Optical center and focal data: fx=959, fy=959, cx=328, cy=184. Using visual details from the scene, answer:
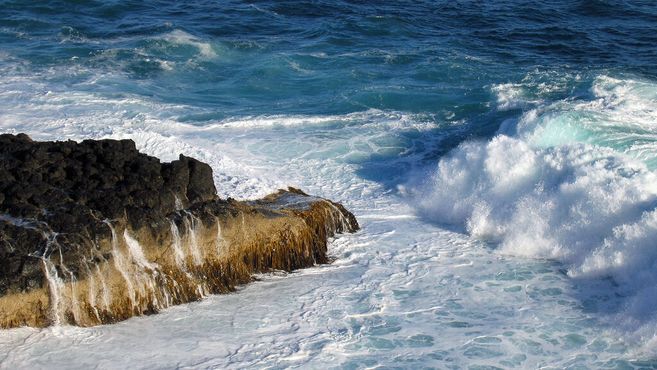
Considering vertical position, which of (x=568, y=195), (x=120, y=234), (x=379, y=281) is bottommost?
(x=379, y=281)

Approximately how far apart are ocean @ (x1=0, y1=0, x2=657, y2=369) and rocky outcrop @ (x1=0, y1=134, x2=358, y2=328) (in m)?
0.26

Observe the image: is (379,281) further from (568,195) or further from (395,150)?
(395,150)

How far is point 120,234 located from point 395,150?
6.98m

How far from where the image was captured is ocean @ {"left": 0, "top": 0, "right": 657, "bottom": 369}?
32.5ft

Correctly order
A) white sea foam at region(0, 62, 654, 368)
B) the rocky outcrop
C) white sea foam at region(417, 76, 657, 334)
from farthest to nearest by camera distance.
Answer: white sea foam at region(417, 76, 657, 334) → the rocky outcrop → white sea foam at region(0, 62, 654, 368)

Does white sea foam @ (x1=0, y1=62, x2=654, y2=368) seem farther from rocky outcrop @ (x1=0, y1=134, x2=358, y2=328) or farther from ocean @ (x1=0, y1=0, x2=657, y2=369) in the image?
rocky outcrop @ (x1=0, y1=134, x2=358, y2=328)

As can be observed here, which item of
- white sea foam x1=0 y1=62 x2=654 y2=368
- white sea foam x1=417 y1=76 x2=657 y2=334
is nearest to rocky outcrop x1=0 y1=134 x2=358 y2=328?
white sea foam x1=0 y1=62 x2=654 y2=368

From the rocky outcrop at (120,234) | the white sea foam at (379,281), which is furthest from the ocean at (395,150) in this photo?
the rocky outcrop at (120,234)

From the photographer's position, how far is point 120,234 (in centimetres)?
1030

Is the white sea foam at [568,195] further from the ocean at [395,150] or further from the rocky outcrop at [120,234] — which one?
the rocky outcrop at [120,234]

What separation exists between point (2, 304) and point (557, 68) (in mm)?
14536

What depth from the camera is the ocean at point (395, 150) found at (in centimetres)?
991

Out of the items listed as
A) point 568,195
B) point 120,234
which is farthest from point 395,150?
point 120,234

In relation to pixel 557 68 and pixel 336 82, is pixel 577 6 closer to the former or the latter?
pixel 557 68
